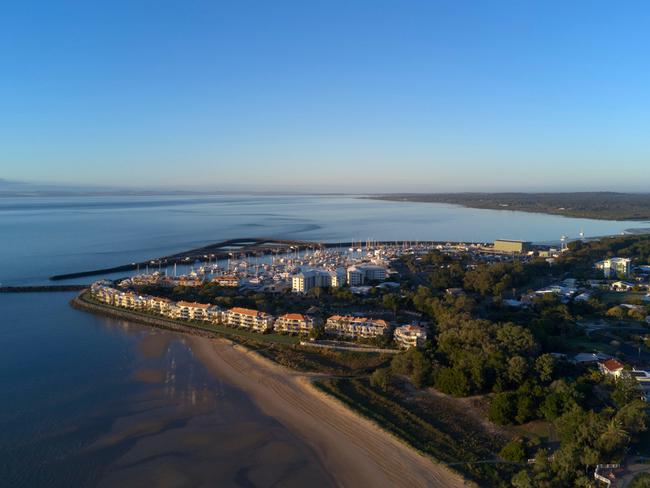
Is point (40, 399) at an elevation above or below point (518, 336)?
below

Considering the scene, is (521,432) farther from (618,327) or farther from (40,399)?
(40,399)

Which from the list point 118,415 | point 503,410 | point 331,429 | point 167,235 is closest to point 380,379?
point 331,429

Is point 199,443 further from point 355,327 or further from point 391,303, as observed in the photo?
point 391,303

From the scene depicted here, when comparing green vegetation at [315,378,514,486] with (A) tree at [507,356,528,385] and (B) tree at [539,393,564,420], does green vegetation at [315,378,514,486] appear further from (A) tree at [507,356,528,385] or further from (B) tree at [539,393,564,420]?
(A) tree at [507,356,528,385]

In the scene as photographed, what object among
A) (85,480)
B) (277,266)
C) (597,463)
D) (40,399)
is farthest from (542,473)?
(277,266)

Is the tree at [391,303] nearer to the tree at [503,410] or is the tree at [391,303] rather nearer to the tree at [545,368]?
the tree at [545,368]

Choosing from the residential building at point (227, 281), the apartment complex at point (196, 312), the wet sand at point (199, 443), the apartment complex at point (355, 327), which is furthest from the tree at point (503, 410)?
the residential building at point (227, 281)
